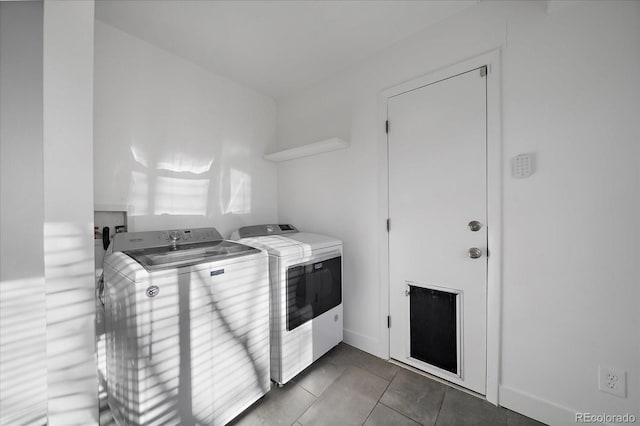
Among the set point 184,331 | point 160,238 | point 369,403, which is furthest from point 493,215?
point 160,238

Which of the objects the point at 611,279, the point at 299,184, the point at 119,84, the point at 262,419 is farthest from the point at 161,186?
the point at 611,279

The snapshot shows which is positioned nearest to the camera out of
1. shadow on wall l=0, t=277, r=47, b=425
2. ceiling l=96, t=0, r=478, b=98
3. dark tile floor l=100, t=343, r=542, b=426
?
shadow on wall l=0, t=277, r=47, b=425

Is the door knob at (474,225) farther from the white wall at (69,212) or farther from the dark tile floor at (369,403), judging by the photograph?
the white wall at (69,212)

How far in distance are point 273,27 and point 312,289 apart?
1.92m

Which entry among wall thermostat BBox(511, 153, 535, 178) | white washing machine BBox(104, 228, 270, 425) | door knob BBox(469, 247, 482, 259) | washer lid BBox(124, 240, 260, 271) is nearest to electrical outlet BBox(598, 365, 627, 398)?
door knob BBox(469, 247, 482, 259)

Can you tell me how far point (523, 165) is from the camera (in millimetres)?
1366

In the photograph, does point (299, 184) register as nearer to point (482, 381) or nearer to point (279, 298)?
point (279, 298)

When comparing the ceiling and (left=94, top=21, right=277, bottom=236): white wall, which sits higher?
the ceiling

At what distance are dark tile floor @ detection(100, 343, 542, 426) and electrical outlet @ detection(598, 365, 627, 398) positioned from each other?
405mm

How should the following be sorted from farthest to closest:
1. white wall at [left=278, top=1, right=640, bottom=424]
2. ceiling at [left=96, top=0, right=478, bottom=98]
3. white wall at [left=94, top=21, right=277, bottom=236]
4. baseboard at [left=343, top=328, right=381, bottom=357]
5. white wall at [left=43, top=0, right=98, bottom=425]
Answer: baseboard at [left=343, top=328, right=381, bottom=357], white wall at [left=94, top=21, right=277, bottom=236], ceiling at [left=96, top=0, right=478, bottom=98], white wall at [left=278, top=1, right=640, bottom=424], white wall at [left=43, top=0, right=98, bottom=425]

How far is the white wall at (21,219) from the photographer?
4.15ft

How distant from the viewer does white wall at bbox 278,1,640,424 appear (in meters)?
1.15

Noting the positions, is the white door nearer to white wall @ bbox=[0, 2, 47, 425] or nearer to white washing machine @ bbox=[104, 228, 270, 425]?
white washing machine @ bbox=[104, 228, 270, 425]

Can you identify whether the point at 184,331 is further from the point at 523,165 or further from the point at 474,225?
the point at 523,165
